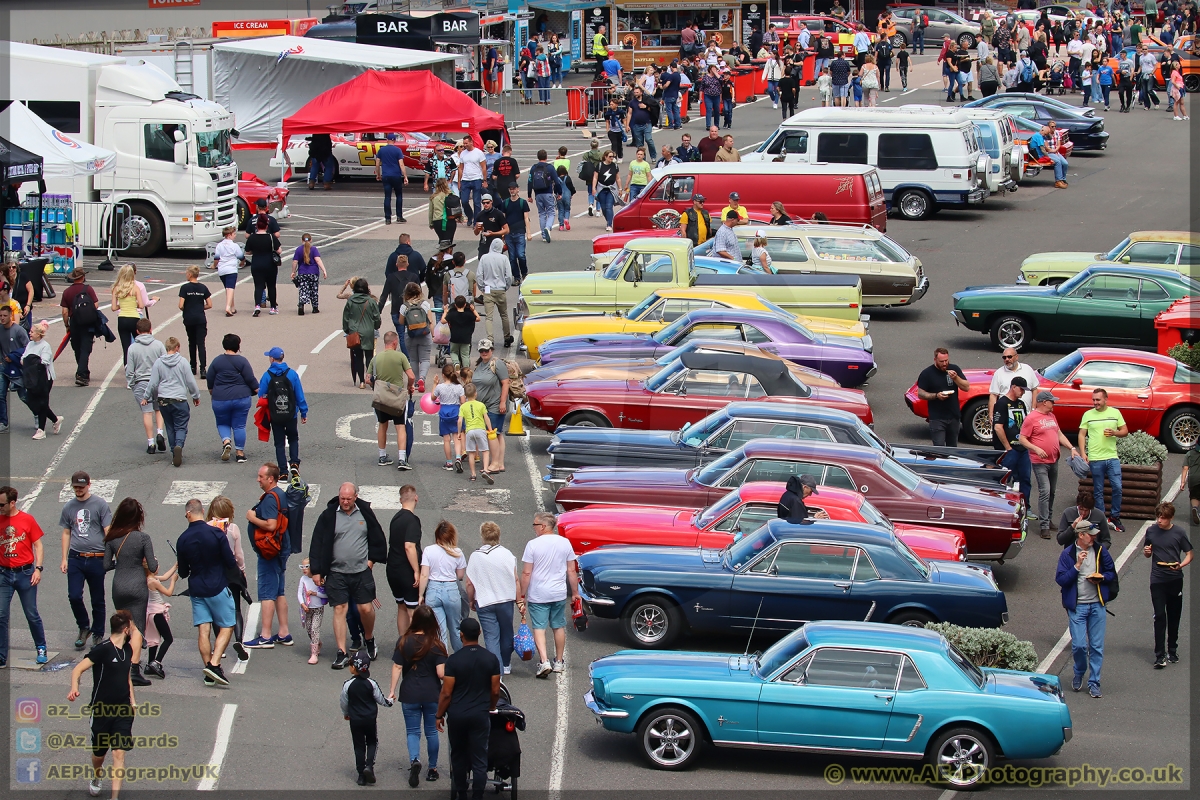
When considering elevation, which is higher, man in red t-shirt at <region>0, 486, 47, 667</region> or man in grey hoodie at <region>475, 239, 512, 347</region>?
man in grey hoodie at <region>475, 239, 512, 347</region>

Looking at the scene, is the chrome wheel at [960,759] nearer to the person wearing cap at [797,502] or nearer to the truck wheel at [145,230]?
the person wearing cap at [797,502]

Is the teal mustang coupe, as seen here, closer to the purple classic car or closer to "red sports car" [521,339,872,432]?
the purple classic car

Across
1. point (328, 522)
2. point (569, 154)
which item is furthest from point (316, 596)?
point (569, 154)

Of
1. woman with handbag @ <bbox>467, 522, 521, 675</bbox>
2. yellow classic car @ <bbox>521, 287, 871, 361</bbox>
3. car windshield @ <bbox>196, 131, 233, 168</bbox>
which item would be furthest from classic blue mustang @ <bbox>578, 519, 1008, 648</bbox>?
car windshield @ <bbox>196, 131, 233, 168</bbox>

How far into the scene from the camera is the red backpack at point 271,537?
11336 millimetres

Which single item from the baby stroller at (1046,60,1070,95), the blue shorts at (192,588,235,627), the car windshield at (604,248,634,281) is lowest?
the blue shorts at (192,588,235,627)

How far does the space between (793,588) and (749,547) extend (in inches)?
22.4

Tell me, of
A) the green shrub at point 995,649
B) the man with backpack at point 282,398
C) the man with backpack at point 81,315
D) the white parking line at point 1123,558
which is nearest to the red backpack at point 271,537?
the man with backpack at point 282,398

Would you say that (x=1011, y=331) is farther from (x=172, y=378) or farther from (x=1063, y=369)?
(x=172, y=378)

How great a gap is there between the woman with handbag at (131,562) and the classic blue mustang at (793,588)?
365 cm

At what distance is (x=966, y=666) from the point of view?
10016 millimetres

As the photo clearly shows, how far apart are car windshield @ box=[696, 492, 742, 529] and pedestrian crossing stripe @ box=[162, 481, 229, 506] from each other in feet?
18.6

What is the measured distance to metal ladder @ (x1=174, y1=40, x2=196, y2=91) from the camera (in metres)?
37.4

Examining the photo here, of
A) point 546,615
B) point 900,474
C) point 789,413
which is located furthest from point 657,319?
point 546,615
